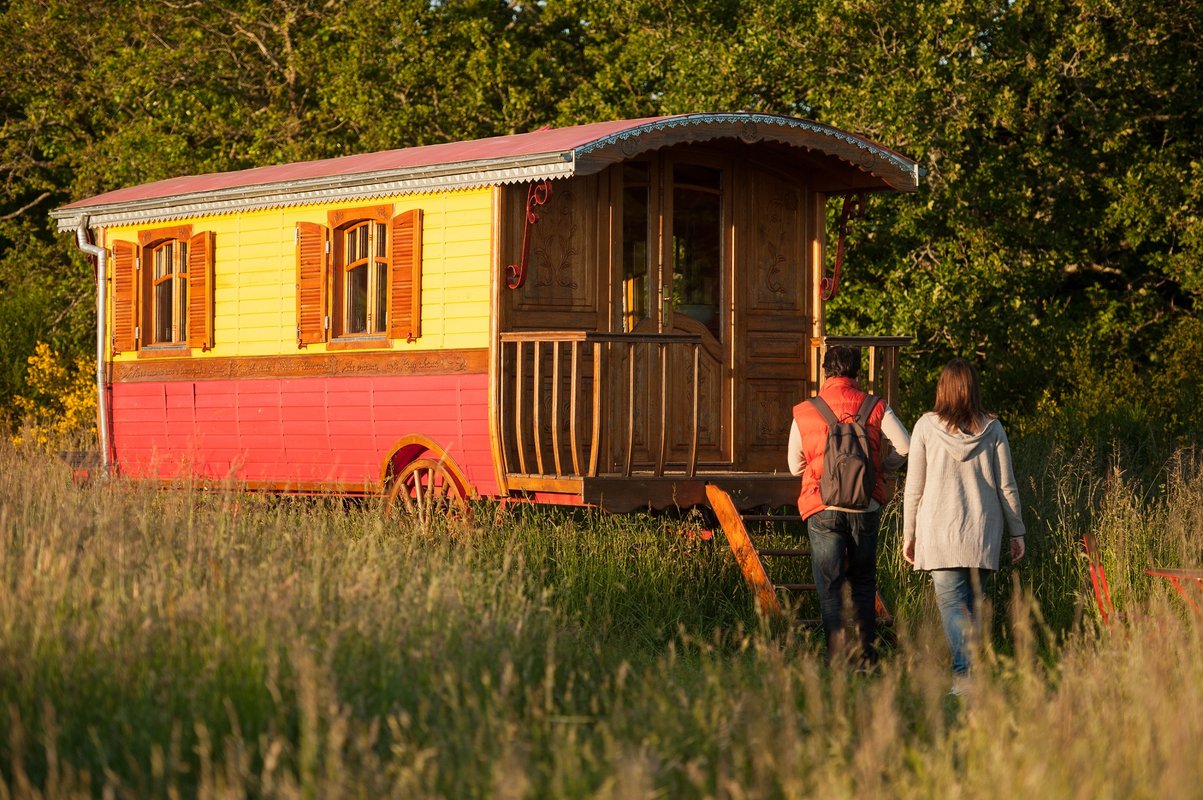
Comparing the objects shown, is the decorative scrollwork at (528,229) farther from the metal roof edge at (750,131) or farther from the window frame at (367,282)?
the window frame at (367,282)

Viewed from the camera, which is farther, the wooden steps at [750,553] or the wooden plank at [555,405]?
the wooden plank at [555,405]

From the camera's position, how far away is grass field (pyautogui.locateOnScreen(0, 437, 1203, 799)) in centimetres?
548

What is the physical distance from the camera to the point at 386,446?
13.1 metres

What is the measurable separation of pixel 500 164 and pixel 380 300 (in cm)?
201

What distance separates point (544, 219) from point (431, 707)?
6260mm

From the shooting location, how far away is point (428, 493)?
12.0 metres

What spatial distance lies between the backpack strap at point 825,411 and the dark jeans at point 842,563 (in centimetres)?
50

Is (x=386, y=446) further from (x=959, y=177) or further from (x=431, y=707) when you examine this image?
(x=959, y=177)

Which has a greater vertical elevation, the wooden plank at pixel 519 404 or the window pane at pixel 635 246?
the window pane at pixel 635 246

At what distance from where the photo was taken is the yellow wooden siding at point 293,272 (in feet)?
40.2

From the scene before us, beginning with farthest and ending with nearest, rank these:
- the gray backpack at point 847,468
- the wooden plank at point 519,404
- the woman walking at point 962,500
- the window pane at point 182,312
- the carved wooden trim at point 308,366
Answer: the window pane at point 182,312 → the carved wooden trim at point 308,366 → the wooden plank at point 519,404 → the gray backpack at point 847,468 → the woman walking at point 962,500

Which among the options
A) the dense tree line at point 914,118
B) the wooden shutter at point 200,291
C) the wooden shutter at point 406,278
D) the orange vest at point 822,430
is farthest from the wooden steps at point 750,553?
the dense tree line at point 914,118

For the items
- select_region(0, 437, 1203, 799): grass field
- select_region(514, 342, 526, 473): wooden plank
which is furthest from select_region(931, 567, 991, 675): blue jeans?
select_region(514, 342, 526, 473): wooden plank

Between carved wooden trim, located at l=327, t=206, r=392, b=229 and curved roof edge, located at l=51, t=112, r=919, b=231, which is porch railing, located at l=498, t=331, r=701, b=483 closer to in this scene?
curved roof edge, located at l=51, t=112, r=919, b=231
